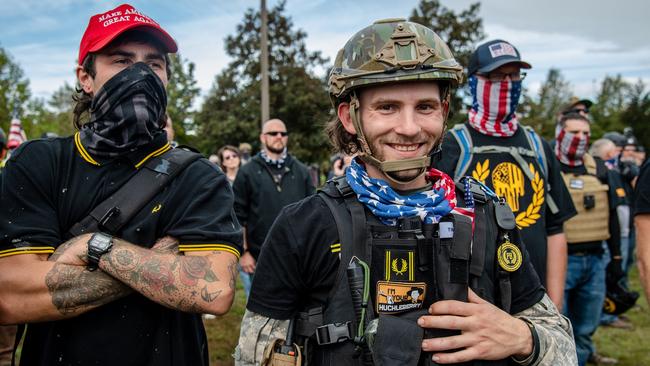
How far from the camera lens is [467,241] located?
1.87m

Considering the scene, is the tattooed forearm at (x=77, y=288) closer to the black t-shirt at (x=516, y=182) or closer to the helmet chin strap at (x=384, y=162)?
the helmet chin strap at (x=384, y=162)

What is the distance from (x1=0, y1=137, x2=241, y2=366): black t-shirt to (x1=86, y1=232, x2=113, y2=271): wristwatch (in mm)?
122

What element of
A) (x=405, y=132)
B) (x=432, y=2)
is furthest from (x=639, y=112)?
(x=405, y=132)

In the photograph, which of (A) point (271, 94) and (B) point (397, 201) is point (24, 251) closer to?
(B) point (397, 201)

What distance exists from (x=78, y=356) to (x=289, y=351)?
846 millimetres

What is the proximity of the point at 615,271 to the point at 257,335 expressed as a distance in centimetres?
492

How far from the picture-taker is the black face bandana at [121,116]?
2201mm

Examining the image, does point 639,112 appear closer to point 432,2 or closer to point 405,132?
point 432,2

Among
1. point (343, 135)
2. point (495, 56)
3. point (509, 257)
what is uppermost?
point (495, 56)

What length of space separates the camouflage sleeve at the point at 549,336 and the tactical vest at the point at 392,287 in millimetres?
116

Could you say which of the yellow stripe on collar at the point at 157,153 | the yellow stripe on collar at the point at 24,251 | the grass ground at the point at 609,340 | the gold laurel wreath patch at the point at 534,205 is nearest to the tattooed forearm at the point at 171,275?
the yellow stripe on collar at the point at 24,251

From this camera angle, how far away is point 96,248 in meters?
2.01

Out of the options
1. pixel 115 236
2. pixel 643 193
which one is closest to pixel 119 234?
pixel 115 236

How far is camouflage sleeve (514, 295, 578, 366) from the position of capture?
1890 mm
